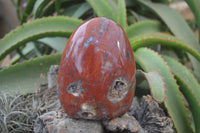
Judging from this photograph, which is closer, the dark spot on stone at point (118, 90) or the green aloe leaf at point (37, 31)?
the dark spot on stone at point (118, 90)

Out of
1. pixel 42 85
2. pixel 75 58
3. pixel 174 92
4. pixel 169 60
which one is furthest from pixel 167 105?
pixel 42 85

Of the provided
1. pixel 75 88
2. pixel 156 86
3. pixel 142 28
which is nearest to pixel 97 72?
pixel 75 88

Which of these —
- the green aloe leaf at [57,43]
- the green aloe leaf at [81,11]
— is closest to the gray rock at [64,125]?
the green aloe leaf at [57,43]

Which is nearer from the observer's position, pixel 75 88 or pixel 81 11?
pixel 75 88

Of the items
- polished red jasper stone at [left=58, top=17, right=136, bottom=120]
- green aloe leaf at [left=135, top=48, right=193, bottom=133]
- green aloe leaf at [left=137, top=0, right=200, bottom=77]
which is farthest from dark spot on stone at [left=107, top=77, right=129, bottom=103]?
green aloe leaf at [left=137, top=0, right=200, bottom=77]

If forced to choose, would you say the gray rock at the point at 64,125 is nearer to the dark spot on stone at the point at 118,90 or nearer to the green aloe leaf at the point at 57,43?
the dark spot on stone at the point at 118,90

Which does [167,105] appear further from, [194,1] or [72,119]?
[194,1]

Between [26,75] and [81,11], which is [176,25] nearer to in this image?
[81,11]
